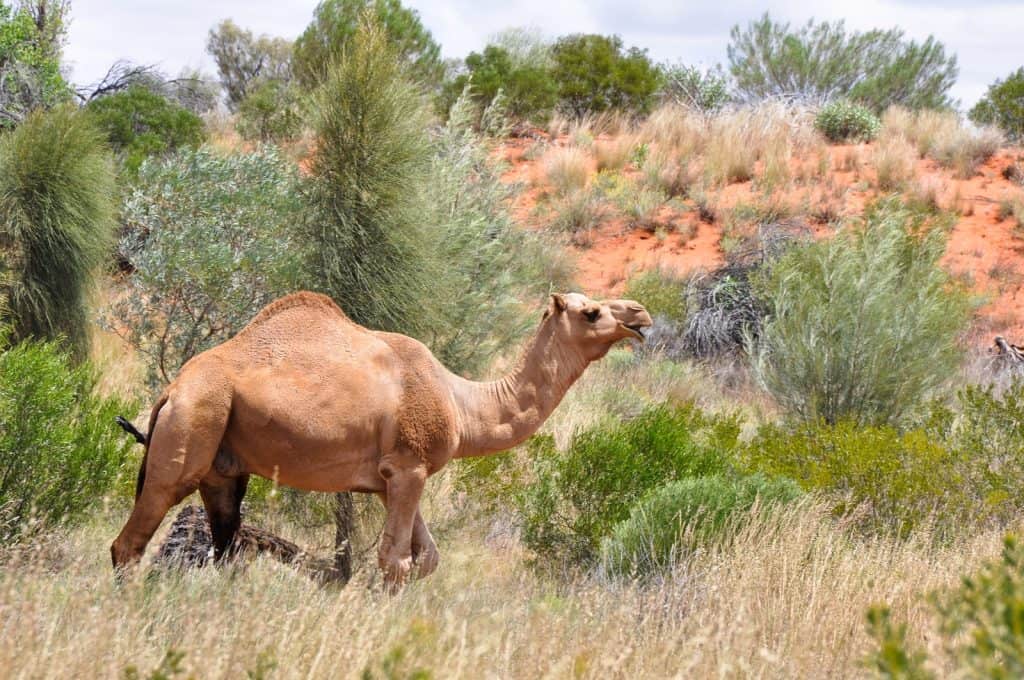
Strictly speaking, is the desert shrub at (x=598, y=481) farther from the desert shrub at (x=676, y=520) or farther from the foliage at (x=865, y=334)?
the foliage at (x=865, y=334)

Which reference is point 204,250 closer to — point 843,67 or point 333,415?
point 333,415

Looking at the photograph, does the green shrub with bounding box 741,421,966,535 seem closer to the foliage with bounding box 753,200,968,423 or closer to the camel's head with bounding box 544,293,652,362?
the camel's head with bounding box 544,293,652,362

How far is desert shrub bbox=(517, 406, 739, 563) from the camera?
333 inches

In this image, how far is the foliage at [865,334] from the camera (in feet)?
40.3

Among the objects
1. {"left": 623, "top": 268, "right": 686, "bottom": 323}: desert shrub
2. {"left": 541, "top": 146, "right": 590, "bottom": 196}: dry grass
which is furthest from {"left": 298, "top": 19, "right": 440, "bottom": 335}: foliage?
{"left": 541, "top": 146, "right": 590, "bottom": 196}: dry grass

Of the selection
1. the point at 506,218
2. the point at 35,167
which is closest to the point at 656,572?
the point at 506,218

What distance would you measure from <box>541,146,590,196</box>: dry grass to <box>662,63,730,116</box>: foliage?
256 inches

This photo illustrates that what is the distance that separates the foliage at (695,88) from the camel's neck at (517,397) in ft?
84.8

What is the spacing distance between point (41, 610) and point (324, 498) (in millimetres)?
4309

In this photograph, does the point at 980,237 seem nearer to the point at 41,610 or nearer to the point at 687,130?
the point at 687,130

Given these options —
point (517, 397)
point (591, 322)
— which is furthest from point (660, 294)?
point (517, 397)

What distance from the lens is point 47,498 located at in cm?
709

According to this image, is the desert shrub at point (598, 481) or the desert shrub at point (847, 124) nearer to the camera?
the desert shrub at point (598, 481)

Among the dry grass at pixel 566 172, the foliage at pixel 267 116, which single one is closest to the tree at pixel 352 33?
the foliage at pixel 267 116
